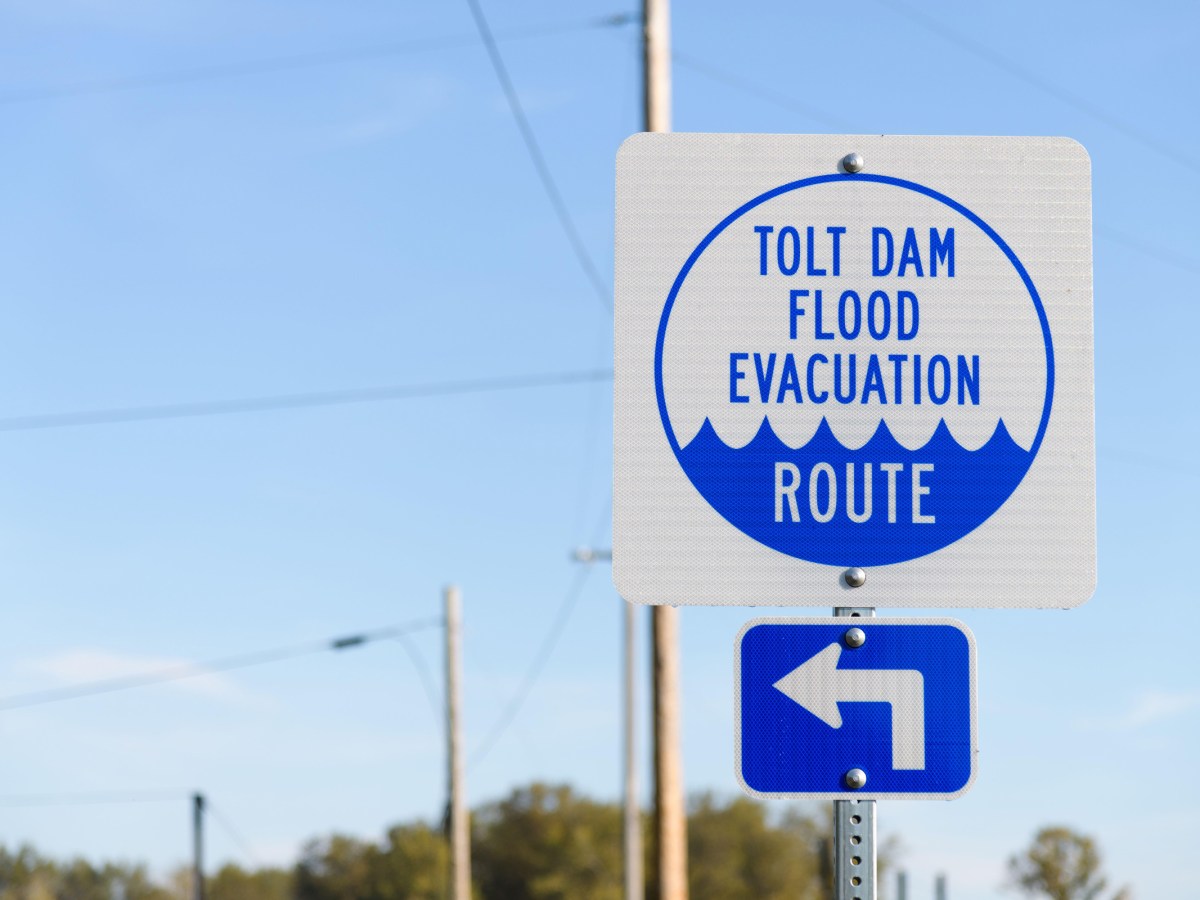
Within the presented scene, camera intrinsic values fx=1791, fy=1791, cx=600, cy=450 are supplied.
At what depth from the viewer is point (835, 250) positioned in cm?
278

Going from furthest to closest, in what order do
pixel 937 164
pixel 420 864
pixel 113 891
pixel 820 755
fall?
pixel 420 864, pixel 113 891, pixel 937 164, pixel 820 755

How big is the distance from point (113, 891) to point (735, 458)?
77183 mm

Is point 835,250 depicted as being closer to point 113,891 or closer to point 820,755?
point 820,755

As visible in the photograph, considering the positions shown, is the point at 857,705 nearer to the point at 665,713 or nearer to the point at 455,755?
the point at 665,713

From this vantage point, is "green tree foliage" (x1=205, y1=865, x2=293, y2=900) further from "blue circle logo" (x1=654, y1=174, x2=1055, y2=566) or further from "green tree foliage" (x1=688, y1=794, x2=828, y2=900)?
"blue circle logo" (x1=654, y1=174, x2=1055, y2=566)

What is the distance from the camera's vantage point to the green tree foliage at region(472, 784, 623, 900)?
82062 mm

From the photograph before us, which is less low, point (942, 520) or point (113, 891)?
point (942, 520)

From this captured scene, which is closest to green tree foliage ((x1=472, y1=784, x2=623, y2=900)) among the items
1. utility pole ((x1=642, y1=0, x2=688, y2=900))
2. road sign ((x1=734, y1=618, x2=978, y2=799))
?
utility pole ((x1=642, y1=0, x2=688, y2=900))

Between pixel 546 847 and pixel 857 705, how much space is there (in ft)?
274

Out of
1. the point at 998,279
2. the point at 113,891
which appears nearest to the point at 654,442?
the point at 998,279

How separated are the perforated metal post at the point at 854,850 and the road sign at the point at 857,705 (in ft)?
0.18

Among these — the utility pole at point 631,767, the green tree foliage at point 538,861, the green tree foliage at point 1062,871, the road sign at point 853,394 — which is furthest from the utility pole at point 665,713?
the green tree foliage at point 538,861

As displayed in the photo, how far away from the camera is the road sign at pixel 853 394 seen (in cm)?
271

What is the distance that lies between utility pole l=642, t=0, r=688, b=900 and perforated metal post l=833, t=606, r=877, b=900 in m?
8.41
